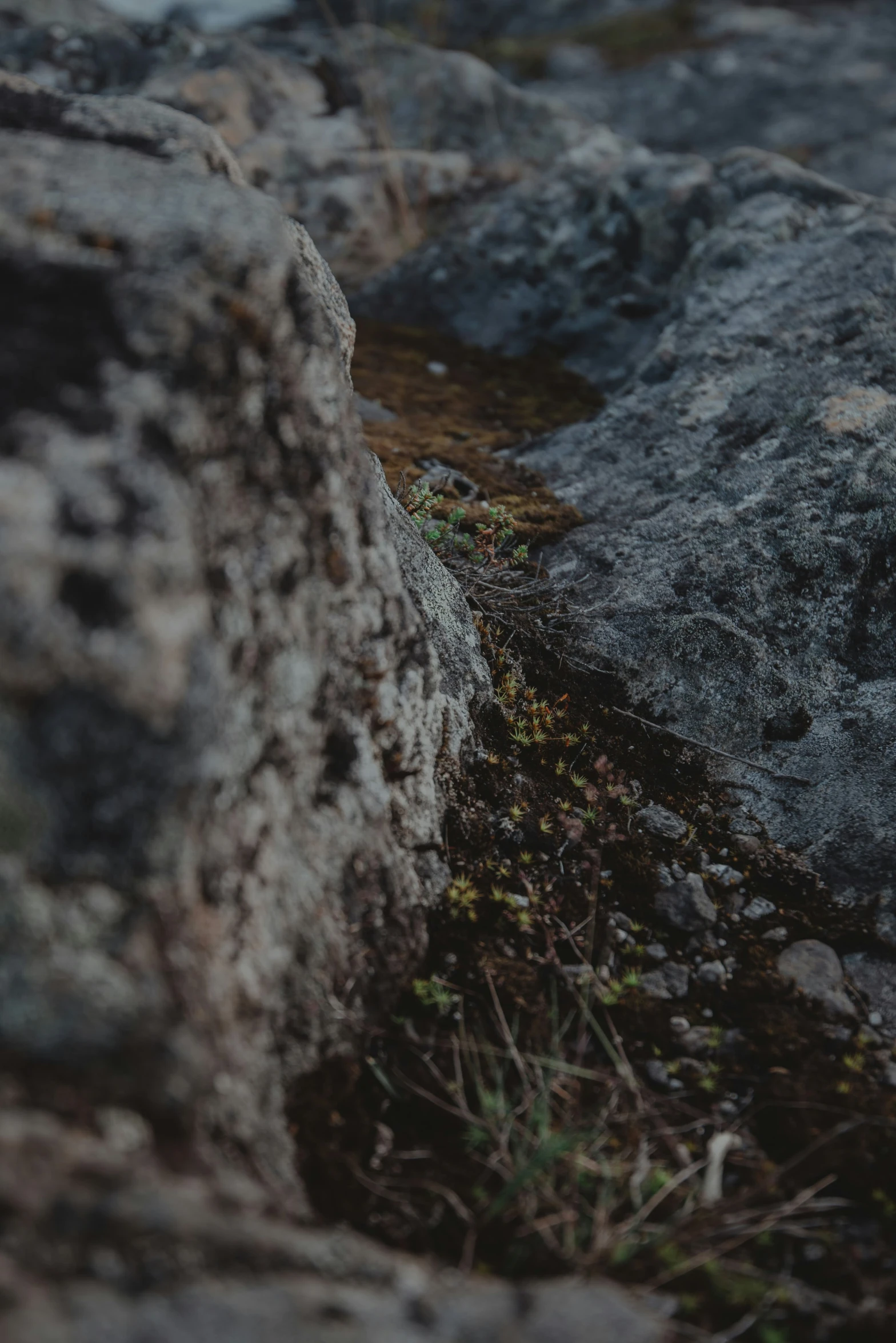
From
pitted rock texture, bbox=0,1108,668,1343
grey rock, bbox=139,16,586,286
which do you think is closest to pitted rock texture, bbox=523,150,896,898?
pitted rock texture, bbox=0,1108,668,1343

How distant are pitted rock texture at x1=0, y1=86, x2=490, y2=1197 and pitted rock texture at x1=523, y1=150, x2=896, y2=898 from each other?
1518 millimetres

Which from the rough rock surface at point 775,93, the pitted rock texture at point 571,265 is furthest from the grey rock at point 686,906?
the rough rock surface at point 775,93

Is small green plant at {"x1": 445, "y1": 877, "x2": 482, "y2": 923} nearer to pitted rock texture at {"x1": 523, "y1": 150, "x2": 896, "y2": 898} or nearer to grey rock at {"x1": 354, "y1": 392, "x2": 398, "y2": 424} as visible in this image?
pitted rock texture at {"x1": 523, "y1": 150, "x2": 896, "y2": 898}

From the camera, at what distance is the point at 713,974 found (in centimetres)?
278

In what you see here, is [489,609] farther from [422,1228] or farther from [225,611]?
[422,1228]

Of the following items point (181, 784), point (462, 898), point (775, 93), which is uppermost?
point (775, 93)

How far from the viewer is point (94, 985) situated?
1624mm

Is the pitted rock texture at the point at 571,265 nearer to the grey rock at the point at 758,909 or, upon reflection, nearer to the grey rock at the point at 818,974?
the grey rock at the point at 758,909

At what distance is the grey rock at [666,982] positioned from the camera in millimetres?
2697

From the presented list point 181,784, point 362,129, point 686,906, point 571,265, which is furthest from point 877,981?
point 362,129

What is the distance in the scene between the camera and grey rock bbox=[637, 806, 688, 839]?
10.3 ft

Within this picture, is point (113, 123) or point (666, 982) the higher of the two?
point (113, 123)

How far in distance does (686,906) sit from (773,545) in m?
1.75

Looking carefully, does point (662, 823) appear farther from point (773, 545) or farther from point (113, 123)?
point (113, 123)
